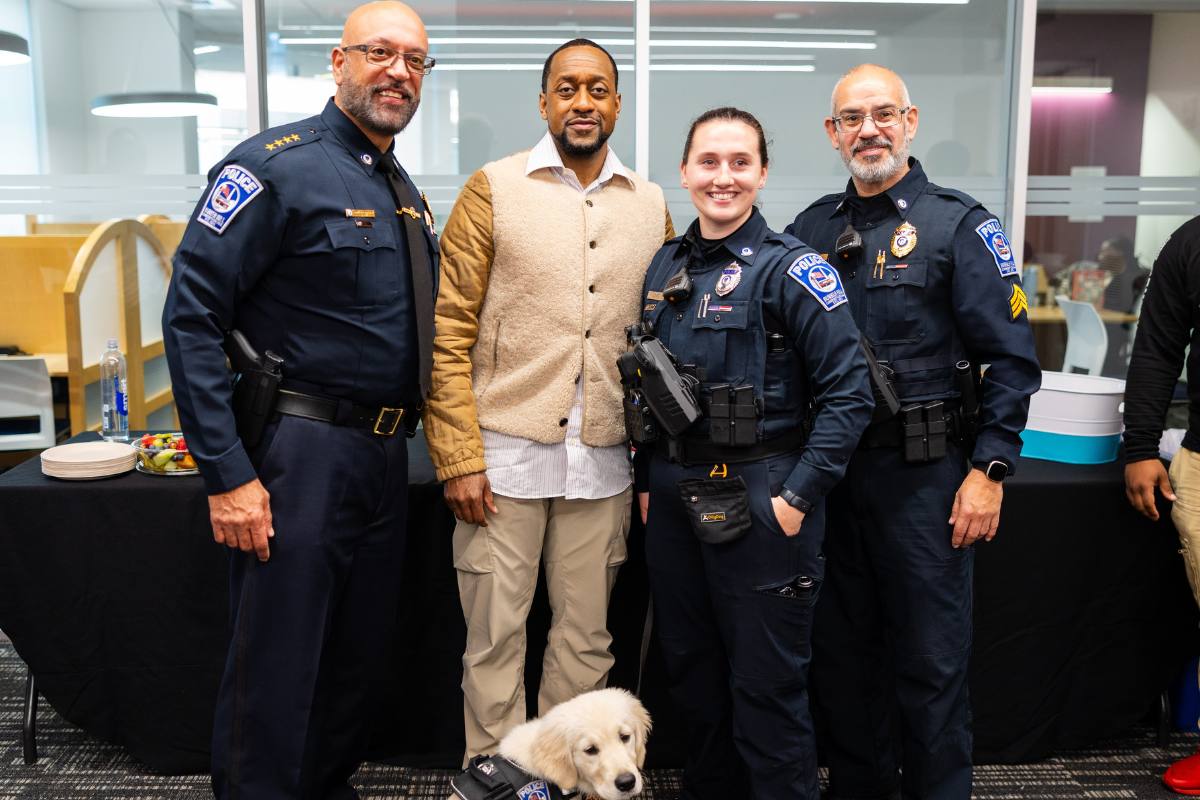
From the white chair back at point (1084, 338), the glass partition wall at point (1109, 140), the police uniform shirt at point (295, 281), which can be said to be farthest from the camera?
the white chair back at point (1084, 338)

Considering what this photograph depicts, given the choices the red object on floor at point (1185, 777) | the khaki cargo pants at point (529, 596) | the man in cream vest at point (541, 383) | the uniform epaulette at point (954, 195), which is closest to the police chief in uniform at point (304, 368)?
the man in cream vest at point (541, 383)

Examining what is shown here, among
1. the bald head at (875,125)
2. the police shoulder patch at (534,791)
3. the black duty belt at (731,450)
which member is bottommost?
the police shoulder patch at (534,791)

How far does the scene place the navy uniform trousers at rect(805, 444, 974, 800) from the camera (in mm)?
2066

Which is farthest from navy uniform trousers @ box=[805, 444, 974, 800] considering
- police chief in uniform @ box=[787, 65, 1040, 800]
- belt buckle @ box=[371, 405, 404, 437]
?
belt buckle @ box=[371, 405, 404, 437]

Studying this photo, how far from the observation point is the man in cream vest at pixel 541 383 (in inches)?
83.3

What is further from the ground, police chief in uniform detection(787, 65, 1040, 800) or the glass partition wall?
the glass partition wall

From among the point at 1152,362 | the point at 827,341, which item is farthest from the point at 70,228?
the point at 1152,362

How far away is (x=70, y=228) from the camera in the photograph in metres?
3.64

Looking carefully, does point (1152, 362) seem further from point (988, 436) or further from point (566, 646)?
point (566, 646)

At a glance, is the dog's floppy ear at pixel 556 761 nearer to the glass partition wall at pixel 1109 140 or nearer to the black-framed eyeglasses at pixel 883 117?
the black-framed eyeglasses at pixel 883 117

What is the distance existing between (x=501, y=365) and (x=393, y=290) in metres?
0.31

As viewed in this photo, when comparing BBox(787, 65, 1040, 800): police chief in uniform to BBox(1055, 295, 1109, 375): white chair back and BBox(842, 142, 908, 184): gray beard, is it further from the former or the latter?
BBox(1055, 295, 1109, 375): white chair back

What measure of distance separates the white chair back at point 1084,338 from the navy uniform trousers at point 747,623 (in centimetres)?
260

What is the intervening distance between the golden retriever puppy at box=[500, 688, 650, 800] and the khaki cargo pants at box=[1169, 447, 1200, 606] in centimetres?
147
